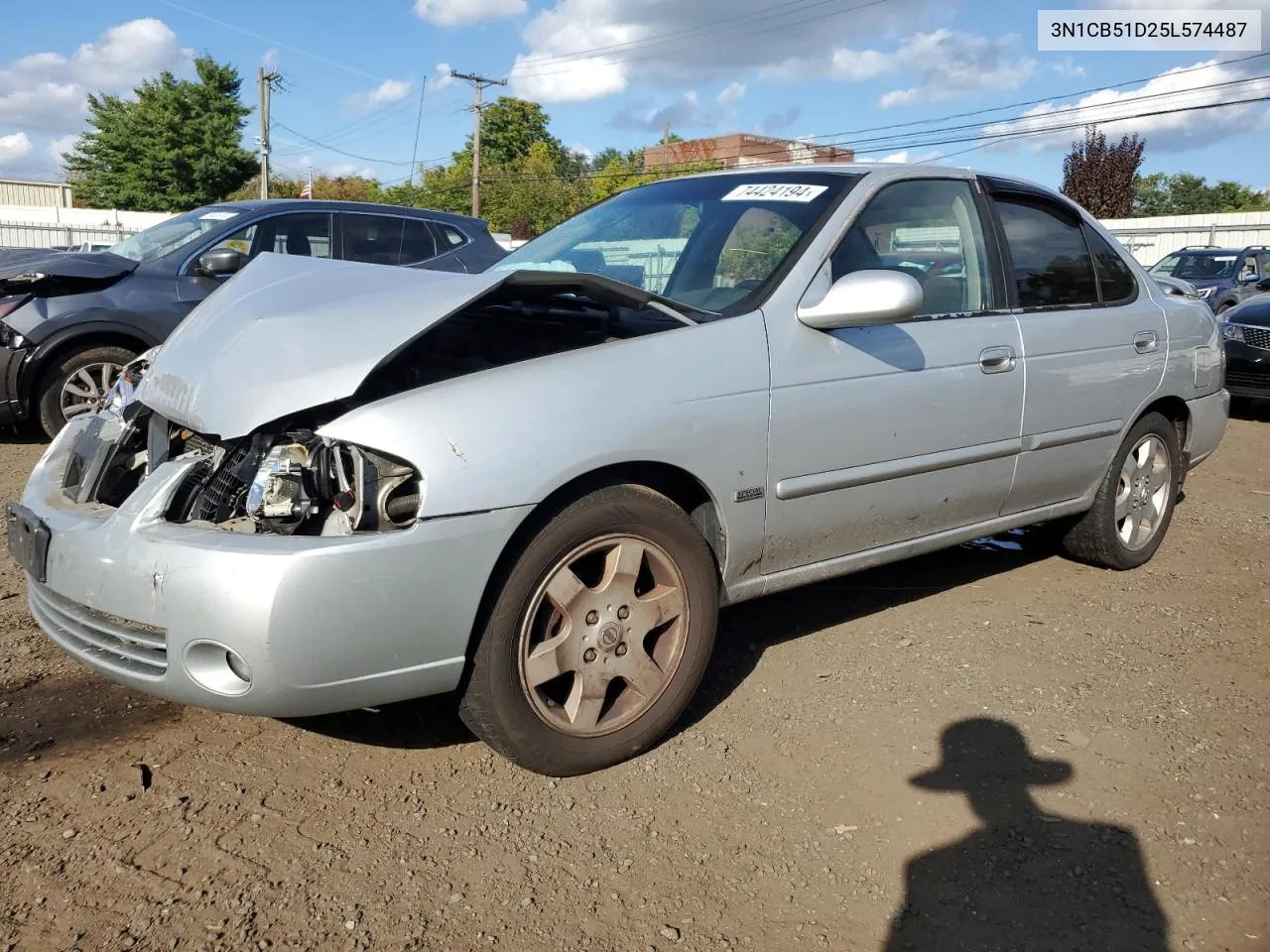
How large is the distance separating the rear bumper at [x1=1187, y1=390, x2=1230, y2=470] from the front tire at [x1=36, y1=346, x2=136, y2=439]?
622cm

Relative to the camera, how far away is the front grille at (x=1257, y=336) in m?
10.1

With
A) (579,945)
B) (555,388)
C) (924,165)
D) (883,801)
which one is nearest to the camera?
(579,945)

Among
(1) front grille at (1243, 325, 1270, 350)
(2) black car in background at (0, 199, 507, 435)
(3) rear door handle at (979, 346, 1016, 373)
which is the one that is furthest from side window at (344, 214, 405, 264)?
(1) front grille at (1243, 325, 1270, 350)

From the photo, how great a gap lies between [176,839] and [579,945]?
1047 mm

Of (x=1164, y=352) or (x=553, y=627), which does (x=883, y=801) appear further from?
(x=1164, y=352)

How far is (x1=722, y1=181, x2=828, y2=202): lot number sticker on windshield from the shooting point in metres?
3.63

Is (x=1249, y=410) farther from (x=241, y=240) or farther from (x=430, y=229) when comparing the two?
(x=241, y=240)

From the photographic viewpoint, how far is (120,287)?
6871mm

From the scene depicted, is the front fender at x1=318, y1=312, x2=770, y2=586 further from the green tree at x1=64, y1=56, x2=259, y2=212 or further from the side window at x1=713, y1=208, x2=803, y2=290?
the green tree at x1=64, y1=56, x2=259, y2=212

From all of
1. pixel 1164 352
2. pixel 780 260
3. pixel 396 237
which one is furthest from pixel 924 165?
pixel 396 237

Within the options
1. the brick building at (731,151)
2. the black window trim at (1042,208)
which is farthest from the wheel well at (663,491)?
the brick building at (731,151)

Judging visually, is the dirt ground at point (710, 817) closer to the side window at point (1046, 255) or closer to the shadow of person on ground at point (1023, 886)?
the shadow of person on ground at point (1023, 886)

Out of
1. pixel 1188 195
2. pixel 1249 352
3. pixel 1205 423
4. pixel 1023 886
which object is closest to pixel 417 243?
pixel 1205 423

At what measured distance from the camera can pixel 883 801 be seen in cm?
284
